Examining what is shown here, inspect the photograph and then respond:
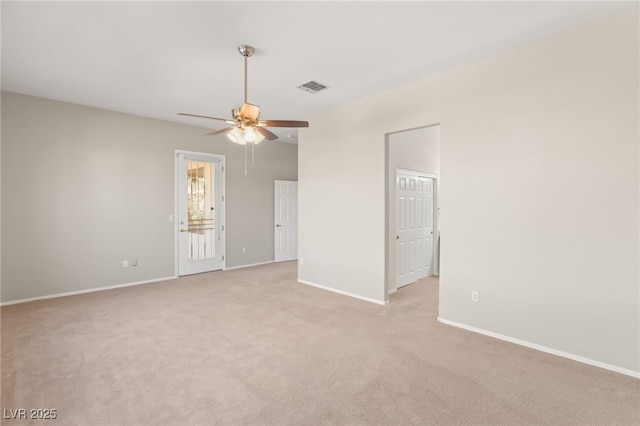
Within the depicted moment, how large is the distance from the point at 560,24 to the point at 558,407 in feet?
9.87

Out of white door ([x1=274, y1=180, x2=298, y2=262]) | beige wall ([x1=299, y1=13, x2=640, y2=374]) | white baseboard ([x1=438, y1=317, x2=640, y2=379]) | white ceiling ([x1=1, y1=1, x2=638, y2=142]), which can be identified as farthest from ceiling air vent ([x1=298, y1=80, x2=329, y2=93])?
white door ([x1=274, y1=180, x2=298, y2=262])

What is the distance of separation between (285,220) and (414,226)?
11.1 ft

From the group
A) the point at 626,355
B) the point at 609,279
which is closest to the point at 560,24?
the point at 609,279

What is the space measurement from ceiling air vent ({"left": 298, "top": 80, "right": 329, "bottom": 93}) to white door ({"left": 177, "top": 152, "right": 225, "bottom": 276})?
299 centimetres

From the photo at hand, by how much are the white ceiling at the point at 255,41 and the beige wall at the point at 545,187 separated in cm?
26

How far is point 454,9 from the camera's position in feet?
8.14

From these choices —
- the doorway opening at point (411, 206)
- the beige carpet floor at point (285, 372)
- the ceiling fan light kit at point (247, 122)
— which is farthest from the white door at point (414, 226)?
the ceiling fan light kit at point (247, 122)

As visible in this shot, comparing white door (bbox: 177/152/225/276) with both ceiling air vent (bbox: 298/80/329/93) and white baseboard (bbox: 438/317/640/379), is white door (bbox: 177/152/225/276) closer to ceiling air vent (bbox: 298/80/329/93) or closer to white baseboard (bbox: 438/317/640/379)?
ceiling air vent (bbox: 298/80/329/93)

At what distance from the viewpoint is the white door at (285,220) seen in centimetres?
760

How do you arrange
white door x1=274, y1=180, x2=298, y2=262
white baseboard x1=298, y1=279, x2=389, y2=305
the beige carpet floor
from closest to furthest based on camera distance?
the beige carpet floor < white baseboard x1=298, y1=279, x2=389, y2=305 < white door x1=274, y1=180, x2=298, y2=262

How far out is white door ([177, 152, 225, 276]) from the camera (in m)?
6.01

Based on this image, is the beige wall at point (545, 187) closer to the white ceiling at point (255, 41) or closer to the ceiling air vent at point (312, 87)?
the white ceiling at point (255, 41)

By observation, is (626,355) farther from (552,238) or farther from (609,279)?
(552,238)

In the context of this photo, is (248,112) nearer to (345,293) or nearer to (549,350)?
(345,293)
